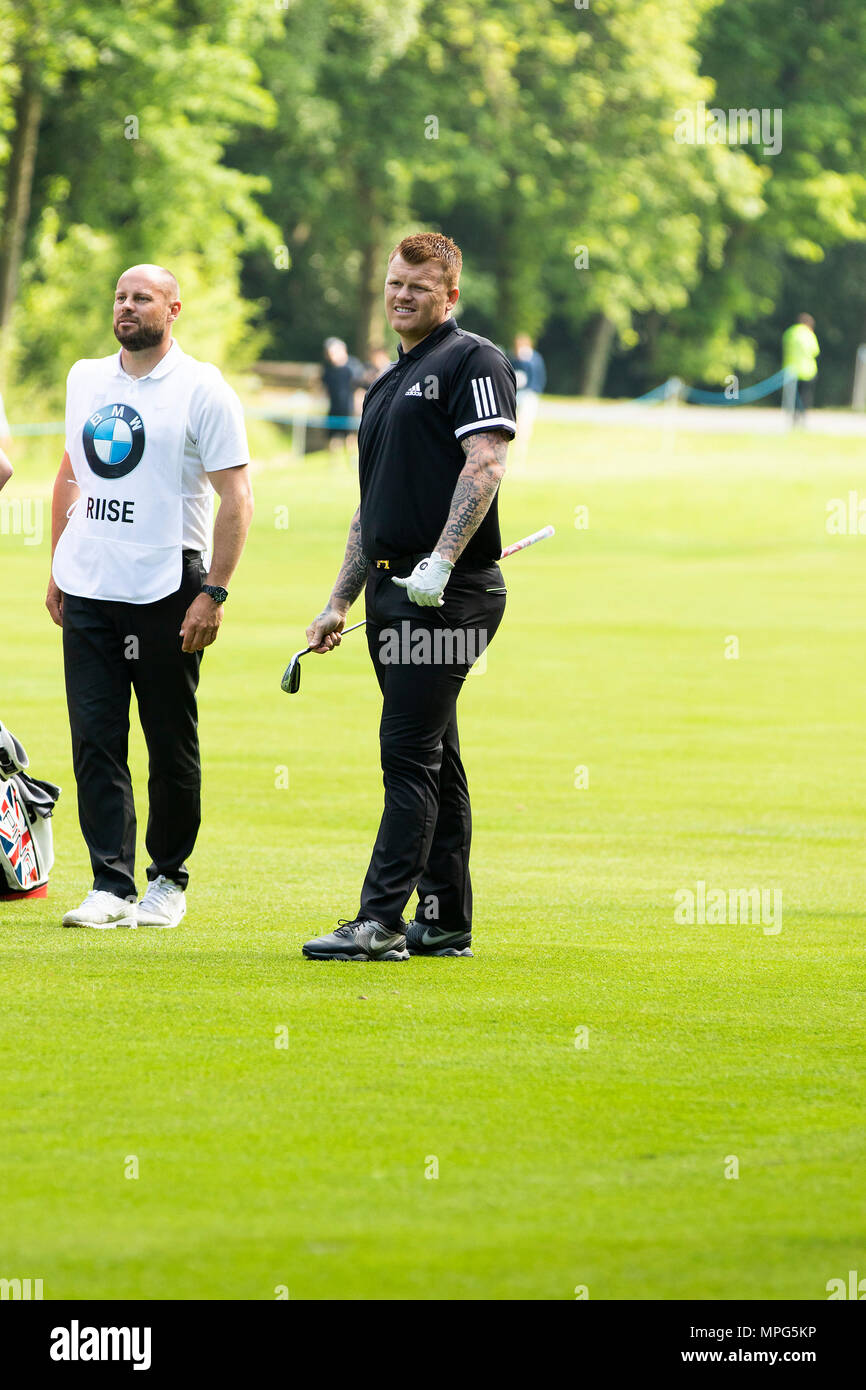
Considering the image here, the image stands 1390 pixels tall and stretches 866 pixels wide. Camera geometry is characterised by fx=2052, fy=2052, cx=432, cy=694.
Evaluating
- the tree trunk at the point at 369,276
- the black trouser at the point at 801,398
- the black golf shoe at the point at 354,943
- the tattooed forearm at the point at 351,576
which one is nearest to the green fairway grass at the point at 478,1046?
the black golf shoe at the point at 354,943

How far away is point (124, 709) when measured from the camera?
7055mm

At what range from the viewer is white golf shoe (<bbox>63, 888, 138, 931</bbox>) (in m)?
6.98

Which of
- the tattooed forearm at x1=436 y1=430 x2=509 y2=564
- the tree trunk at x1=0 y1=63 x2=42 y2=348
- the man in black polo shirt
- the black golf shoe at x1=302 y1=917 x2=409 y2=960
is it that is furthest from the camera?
the tree trunk at x1=0 y1=63 x2=42 y2=348

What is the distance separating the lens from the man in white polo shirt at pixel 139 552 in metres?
6.83

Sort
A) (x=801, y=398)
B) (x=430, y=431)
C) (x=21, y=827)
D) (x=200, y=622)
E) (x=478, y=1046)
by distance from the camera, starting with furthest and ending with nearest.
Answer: (x=801, y=398) → (x=21, y=827) → (x=200, y=622) → (x=430, y=431) → (x=478, y=1046)

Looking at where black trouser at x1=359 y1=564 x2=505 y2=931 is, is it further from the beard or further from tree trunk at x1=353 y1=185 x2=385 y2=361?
tree trunk at x1=353 y1=185 x2=385 y2=361

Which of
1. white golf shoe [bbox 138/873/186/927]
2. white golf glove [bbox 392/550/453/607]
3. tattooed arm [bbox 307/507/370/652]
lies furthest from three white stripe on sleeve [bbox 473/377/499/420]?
white golf shoe [bbox 138/873/186/927]

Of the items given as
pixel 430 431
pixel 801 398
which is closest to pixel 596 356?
pixel 801 398

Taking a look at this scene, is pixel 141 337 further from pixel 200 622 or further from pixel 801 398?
pixel 801 398

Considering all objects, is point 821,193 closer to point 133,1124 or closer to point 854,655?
point 854,655

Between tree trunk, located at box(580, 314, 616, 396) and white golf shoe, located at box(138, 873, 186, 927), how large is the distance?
5423 centimetres

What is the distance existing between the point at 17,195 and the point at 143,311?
113ft

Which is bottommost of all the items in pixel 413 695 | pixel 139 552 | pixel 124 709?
pixel 124 709

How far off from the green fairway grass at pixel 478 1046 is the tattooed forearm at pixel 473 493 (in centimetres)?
136
